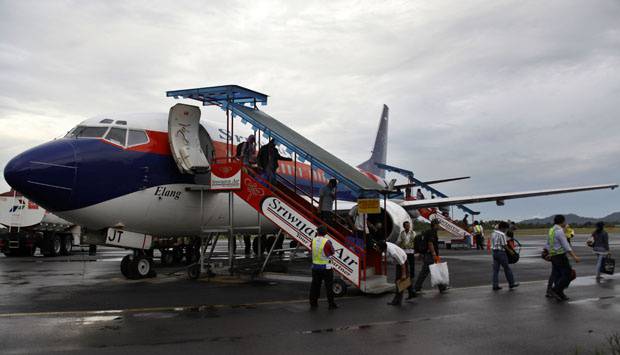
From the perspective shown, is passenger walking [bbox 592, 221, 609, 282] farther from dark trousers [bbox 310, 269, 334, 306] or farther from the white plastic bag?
dark trousers [bbox 310, 269, 334, 306]

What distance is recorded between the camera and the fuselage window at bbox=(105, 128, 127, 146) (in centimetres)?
1336

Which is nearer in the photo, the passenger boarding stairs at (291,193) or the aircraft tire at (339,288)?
the aircraft tire at (339,288)

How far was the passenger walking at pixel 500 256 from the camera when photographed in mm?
12852

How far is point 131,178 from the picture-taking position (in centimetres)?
1320

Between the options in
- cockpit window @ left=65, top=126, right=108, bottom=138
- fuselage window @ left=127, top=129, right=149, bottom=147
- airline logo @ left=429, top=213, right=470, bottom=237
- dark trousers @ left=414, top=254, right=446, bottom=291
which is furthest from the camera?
airline logo @ left=429, top=213, right=470, bottom=237

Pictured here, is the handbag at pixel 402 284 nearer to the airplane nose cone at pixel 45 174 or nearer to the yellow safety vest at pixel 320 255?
the yellow safety vest at pixel 320 255

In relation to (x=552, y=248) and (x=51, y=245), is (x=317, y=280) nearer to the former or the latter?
(x=552, y=248)

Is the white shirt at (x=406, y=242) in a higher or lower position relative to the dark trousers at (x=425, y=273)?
higher

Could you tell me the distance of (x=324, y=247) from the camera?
34.5ft

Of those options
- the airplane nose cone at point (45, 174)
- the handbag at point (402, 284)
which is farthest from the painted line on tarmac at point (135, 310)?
the airplane nose cone at point (45, 174)

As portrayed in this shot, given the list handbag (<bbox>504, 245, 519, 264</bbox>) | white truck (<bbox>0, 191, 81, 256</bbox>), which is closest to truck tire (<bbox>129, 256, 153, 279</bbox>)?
handbag (<bbox>504, 245, 519, 264</bbox>)

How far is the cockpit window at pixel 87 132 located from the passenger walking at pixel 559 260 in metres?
10.7

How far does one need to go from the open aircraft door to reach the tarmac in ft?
10.1

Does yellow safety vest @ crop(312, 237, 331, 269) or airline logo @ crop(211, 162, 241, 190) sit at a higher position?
airline logo @ crop(211, 162, 241, 190)
